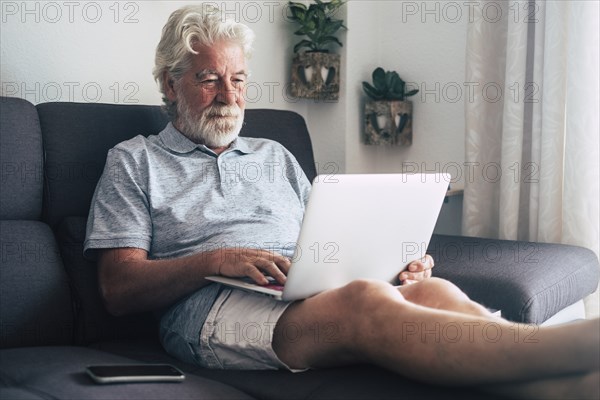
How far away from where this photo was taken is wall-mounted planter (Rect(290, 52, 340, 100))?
9.65ft

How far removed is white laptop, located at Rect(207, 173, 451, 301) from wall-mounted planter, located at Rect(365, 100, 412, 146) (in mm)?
1287

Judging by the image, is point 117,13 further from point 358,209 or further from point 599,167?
point 599,167

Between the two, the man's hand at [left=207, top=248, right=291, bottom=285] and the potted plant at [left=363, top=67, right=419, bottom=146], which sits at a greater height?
the potted plant at [left=363, top=67, right=419, bottom=146]

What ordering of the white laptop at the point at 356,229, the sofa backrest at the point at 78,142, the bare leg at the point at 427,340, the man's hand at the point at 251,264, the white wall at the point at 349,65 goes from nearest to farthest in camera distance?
the bare leg at the point at 427,340, the white laptop at the point at 356,229, the man's hand at the point at 251,264, the sofa backrest at the point at 78,142, the white wall at the point at 349,65

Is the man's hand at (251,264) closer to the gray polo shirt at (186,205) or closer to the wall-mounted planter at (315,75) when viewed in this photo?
the gray polo shirt at (186,205)

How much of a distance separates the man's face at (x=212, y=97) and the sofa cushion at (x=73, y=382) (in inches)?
26.5

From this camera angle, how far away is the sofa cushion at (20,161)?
1.90 metres

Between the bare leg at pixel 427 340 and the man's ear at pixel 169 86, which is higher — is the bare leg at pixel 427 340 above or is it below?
below

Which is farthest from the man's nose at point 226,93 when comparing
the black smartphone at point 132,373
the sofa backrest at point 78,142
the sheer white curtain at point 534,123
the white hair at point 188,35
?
the sheer white curtain at point 534,123

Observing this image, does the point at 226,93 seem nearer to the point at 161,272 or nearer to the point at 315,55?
the point at 161,272

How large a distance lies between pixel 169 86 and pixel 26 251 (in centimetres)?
61

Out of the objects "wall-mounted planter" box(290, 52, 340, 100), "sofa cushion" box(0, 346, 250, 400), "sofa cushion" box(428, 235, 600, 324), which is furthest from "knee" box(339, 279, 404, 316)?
"wall-mounted planter" box(290, 52, 340, 100)

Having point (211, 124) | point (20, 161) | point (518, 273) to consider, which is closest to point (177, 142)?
point (211, 124)

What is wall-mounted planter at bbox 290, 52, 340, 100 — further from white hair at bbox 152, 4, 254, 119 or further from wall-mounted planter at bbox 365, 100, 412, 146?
white hair at bbox 152, 4, 254, 119
